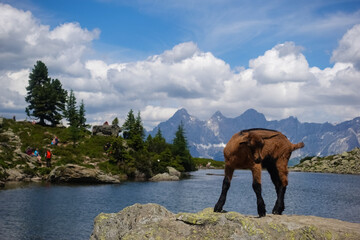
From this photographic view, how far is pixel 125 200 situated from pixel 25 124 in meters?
47.2

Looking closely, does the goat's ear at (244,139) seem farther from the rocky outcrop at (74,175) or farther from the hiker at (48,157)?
the hiker at (48,157)

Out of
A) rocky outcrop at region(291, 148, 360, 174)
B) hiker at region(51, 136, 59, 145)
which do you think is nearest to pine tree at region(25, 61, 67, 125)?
hiker at region(51, 136, 59, 145)

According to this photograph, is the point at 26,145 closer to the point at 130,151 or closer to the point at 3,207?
the point at 130,151

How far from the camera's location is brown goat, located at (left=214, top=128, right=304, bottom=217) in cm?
891

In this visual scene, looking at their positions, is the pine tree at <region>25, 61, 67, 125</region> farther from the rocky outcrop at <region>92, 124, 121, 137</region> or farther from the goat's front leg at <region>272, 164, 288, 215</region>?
the goat's front leg at <region>272, 164, 288, 215</region>

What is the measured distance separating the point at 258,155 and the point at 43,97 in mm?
77110

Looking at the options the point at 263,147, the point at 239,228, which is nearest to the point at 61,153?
the point at 263,147

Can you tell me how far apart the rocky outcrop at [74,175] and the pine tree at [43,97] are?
32.5 m

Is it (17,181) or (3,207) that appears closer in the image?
(3,207)

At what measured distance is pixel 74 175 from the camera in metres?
49.6

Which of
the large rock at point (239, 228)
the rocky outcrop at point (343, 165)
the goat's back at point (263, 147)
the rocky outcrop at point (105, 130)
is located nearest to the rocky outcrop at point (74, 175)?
the rocky outcrop at point (105, 130)

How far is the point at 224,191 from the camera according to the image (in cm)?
937

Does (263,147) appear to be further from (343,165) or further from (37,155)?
(343,165)

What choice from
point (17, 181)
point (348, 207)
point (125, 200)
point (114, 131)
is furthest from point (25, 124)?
point (348, 207)
